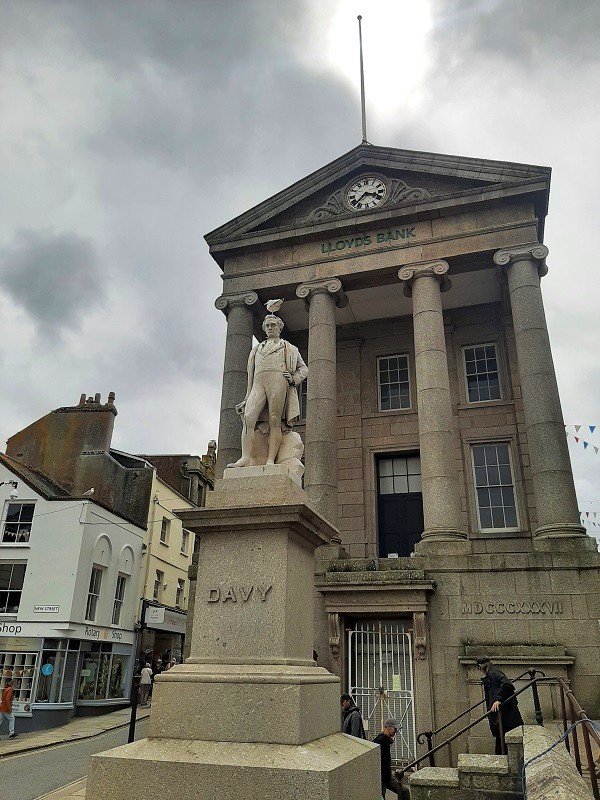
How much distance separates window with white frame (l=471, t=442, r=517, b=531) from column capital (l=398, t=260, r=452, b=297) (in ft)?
17.5

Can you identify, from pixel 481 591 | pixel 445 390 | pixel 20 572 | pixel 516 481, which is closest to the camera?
pixel 481 591

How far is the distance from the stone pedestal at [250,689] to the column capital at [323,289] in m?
13.0

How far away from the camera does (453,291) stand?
66.7 ft

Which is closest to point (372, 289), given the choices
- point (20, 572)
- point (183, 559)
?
point (20, 572)

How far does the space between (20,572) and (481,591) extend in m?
17.5

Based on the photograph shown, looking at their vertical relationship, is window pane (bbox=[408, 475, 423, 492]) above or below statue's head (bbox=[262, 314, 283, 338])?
above

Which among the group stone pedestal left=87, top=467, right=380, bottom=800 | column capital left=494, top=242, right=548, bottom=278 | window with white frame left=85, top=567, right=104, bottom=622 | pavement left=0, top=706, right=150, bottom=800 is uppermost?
column capital left=494, top=242, right=548, bottom=278

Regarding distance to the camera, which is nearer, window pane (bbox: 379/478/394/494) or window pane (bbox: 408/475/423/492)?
Answer: window pane (bbox: 408/475/423/492)

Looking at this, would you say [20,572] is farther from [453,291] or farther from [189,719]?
[189,719]

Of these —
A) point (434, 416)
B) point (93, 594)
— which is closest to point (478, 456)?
point (434, 416)

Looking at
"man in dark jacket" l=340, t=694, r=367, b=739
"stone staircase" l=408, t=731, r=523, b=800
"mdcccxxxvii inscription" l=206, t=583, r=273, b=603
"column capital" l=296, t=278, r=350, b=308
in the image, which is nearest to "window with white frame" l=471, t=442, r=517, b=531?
"column capital" l=296, t=278, r=350, b=308

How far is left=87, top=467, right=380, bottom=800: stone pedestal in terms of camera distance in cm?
454

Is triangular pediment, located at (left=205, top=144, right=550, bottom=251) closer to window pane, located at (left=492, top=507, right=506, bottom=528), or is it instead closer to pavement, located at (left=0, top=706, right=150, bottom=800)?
window pane, located at (left=492, top=507, right=506, bottom=528)

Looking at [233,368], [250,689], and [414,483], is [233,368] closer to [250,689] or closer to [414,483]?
[414,483]
